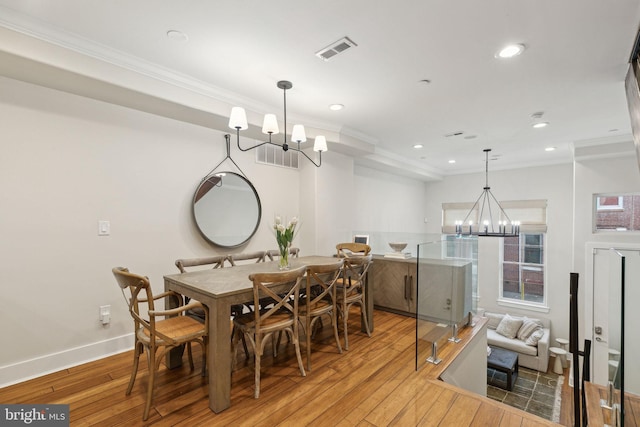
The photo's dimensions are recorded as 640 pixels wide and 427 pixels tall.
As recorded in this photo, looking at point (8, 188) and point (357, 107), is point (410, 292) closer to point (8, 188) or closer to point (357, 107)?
point (357, 107)

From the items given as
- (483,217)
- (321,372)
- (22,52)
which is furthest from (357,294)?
(483,217)

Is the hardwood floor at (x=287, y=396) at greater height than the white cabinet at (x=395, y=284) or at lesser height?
lesser

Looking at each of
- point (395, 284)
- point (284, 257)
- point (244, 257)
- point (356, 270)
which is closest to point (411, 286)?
point (395, 284)

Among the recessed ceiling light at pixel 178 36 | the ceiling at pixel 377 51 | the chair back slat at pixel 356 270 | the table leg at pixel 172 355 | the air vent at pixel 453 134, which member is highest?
the ceiling at pixel 377 51

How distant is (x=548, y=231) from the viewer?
6.48 metres

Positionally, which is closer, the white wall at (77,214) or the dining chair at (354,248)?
the white wall at (77,214)

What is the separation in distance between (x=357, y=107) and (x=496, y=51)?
5.07ft

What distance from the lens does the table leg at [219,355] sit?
198 centimetres

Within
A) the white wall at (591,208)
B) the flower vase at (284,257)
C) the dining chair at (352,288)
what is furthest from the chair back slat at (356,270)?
the white wall at (591,208)

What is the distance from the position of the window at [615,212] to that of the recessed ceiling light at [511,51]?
3886 millimetres

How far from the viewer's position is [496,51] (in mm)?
2398

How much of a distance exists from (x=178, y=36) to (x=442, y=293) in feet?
10.7

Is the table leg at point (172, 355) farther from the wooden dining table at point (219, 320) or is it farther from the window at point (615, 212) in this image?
the window at point (615, 212)

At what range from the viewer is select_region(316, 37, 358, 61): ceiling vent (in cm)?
228
